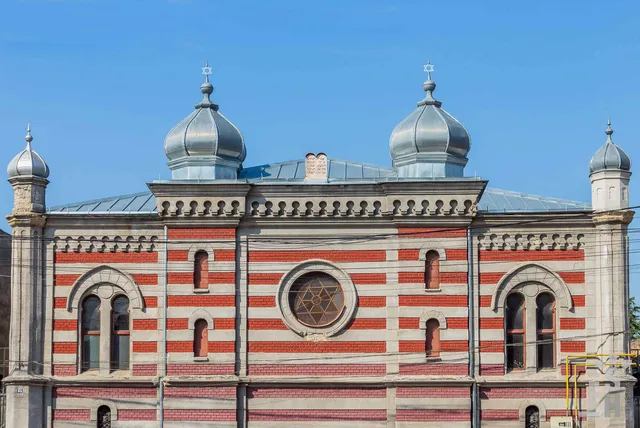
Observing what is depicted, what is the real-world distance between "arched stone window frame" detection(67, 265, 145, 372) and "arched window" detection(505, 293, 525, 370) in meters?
9.43

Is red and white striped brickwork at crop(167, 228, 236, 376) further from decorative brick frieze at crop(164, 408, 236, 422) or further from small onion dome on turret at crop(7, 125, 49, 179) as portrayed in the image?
small onion dome on turret at crop(7, 125, 49, 179)

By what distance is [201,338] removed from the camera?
30359mm

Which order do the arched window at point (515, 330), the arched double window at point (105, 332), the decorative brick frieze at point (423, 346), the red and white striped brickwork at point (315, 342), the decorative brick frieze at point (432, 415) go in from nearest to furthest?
the decorative brick frieze at point (432, 415), the red and white striped brickwork at point (315, 342), the decorative brick frieze at point (423, 346), the arched window at point (515, 330), the arched double window at point (105, 332)

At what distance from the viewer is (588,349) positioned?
98.8 feet

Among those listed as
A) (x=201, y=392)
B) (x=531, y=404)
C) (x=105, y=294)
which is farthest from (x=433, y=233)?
(x=105, y=294)

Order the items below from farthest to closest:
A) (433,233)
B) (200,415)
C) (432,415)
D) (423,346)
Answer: (433,233), (423,346), (200,415), (432,415)

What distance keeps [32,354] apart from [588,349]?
14208 mm

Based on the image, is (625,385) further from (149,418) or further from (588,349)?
(149,418)

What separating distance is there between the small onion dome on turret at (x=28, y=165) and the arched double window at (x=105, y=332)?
352 centimetres

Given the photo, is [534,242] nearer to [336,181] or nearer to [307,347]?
[336,181]

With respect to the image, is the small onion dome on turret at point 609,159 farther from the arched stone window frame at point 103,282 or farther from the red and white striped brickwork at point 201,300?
the arched stone window frame at point 103,282

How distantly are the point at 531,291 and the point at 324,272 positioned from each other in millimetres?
5337

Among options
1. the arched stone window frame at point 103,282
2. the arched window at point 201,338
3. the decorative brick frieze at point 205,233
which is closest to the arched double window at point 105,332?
the arched stone window frame at point 103,282

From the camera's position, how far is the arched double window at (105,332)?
3056cm
